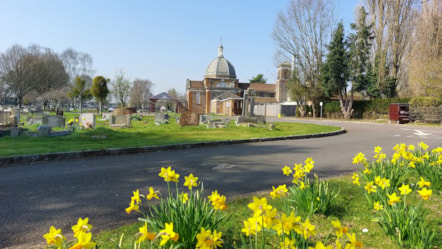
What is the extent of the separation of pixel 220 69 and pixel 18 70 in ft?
134

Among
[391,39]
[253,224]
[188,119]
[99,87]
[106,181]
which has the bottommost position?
[106,181]

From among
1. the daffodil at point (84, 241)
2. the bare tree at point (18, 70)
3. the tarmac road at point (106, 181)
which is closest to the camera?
the daffodil at point (84, 241)

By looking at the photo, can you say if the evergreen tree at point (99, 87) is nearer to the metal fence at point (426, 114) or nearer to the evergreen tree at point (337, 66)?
the evergreen tree at point (337, 66)

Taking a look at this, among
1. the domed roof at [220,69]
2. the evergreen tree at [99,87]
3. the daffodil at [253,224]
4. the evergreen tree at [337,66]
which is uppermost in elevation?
the domed roof at [220,69]

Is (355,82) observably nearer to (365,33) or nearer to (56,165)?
(365,33)

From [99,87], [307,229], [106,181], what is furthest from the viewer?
[99,87]

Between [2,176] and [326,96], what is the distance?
121 feet

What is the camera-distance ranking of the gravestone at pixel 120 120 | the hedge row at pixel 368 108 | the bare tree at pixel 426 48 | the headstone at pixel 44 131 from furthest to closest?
the hedge row at pixel 368 108
the bare tree at pixel 426 48
the gravestone at pixel 120 120
the headstone at pixel 44 131

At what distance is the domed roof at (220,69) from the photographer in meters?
67.9

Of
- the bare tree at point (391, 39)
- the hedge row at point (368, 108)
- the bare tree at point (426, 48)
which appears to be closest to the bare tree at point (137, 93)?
the hedge row at point (368, 108)

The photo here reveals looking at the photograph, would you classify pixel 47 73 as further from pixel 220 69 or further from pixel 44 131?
pixel 44 131

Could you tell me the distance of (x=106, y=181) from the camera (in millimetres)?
5340

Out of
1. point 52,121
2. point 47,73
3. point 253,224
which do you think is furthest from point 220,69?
point 253,224

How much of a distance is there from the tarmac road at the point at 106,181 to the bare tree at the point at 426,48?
22473 mm
